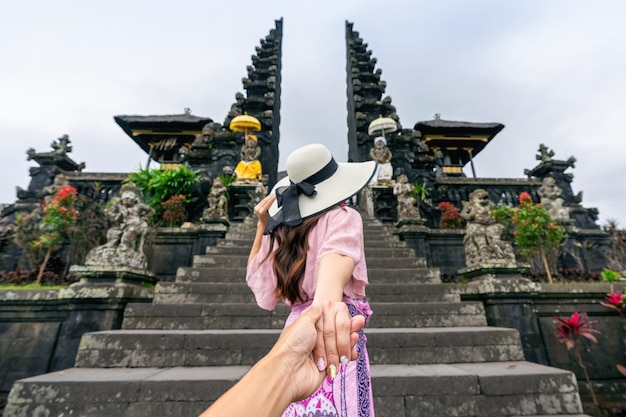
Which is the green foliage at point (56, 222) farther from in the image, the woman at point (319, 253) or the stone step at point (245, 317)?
the woman at point (319, 253)

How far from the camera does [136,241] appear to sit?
4219 mm

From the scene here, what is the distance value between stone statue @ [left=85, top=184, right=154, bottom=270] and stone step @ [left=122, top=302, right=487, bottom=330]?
73cm

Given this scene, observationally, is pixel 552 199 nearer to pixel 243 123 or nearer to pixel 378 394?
pixel 378 394

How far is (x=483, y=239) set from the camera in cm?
429

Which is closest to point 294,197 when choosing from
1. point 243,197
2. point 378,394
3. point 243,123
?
point 378,394

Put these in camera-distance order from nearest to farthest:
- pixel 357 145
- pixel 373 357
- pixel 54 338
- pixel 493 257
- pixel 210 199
→ 1. pixel 373 357
2. pixel 54 338
3. pixel 493 257
4. pixel 210 199
5. pixel 357 145

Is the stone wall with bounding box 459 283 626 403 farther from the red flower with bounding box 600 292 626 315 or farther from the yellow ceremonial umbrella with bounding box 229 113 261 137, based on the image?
the yellow ceremonial umbrella with bounding box 229 113 261 137

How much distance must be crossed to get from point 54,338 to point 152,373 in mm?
2309

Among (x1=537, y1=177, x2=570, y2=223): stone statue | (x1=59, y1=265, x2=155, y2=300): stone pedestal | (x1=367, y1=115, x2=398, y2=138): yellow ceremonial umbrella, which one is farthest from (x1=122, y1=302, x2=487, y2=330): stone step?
(x1=367, y1=115, x2=398, y2=138): yellow ceremonial umbrella

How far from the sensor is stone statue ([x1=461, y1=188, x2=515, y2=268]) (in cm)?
414

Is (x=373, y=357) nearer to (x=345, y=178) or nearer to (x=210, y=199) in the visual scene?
(x=345, y=178)

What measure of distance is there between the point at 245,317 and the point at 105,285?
191cm

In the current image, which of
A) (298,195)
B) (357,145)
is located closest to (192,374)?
(298,195)

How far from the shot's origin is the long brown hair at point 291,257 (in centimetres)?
120
